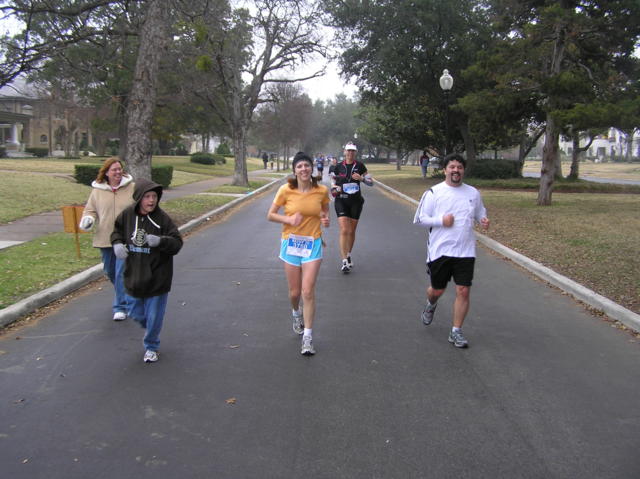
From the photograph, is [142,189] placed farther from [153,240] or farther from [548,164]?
[548,164]

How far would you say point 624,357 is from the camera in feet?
17.0

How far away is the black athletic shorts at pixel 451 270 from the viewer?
5.25m

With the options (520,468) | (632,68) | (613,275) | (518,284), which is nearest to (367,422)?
(520,468)

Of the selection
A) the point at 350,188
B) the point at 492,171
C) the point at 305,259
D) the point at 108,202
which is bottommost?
the point at 305,259

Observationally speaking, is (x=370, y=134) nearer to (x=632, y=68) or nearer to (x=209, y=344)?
(x=632, y=68)

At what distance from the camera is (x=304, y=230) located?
520cm

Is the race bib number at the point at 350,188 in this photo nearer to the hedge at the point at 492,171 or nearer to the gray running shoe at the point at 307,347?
the gray running shoe at the point at 307,347

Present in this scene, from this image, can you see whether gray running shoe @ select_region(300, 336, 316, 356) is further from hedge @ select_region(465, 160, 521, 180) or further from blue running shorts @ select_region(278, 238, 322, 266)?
hedge @ select_region(465, 160, 521, 180)

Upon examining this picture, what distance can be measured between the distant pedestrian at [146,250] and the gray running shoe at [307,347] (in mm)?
1257

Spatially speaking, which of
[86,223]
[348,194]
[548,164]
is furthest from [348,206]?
[548,164]

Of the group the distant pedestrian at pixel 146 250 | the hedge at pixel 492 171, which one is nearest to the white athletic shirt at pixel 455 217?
the distant pedestrian at pixel 146 250

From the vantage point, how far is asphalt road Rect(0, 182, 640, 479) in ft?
11.0

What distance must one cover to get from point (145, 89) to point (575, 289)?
10117 millimetres

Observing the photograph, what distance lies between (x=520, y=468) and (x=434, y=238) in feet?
8.26
